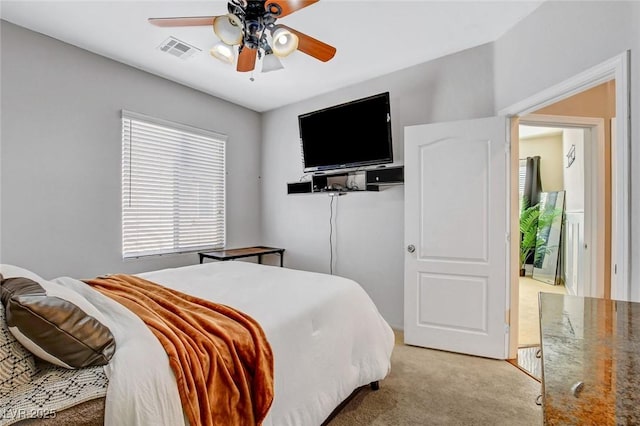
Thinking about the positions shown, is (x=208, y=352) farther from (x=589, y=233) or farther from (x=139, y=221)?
(x=589, y=233)

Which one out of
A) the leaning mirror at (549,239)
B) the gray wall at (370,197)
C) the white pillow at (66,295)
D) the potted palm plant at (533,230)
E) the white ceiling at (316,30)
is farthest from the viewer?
the potted palm plant at (533,230)

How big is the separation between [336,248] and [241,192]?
155 cm

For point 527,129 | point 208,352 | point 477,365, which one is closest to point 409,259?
point 477,365

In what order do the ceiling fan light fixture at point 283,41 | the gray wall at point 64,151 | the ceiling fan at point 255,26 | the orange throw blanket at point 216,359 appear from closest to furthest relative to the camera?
the orange throw blanket at point 216,359 → the ceiling fan at point 255,26 → the ceiling fan light fixture at point 283,41 → the gray wall at point 64,151

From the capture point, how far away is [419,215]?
2969 millimetres

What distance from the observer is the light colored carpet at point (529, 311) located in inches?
121

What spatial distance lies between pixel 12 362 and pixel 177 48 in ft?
8.87

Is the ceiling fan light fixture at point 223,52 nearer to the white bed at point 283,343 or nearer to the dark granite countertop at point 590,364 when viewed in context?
the white bed at point 283,343

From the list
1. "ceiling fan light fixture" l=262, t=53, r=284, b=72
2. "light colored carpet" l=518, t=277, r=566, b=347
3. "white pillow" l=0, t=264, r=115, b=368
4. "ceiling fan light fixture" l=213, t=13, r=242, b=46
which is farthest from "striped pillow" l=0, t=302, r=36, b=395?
"light colored carpet" l=518, t=277, r=566, b=347

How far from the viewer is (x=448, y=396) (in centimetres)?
210

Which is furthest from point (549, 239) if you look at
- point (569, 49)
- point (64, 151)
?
point (64, 151)

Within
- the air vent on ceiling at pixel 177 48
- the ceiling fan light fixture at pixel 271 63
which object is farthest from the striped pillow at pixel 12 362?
the air vent on ceiling at pixel 177 48

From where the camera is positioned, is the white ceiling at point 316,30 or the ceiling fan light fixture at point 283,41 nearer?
the ceiling fan light fixture at point 283,41

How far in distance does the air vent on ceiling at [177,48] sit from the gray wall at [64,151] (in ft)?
2.00
